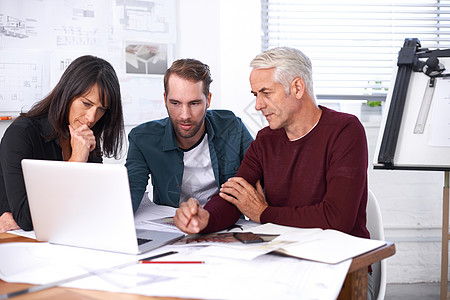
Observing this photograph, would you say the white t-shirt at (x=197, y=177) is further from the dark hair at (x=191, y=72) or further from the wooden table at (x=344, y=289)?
the wooden table at (x=344, y=289)

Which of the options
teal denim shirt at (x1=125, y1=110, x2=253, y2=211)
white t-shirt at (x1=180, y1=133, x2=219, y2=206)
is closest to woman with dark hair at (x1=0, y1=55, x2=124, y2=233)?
teal denim shirt at (x1=125, y1=110, x2=253, y2=211)

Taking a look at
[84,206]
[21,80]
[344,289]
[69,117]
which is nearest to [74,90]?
[69,117]

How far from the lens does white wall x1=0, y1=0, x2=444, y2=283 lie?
3021mm

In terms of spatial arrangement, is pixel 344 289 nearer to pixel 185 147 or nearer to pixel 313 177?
pixel 313 177

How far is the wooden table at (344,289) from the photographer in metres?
0.85

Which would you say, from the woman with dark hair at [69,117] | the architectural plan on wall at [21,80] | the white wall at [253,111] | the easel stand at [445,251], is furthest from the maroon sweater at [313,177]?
the architectural plan on wall at [21,80]

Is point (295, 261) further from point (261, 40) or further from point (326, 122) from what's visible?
point (261, 40)

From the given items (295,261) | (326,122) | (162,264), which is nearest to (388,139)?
(326,122)

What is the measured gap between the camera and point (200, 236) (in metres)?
1.33

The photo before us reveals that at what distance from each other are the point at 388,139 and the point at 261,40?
1.18m

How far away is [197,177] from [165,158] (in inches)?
6.5

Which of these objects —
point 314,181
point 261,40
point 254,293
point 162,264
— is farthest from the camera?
point 261,40

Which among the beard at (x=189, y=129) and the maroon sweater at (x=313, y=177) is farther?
the beard at (x=189, y=129)

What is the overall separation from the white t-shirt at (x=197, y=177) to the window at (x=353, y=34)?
133 centimetres
